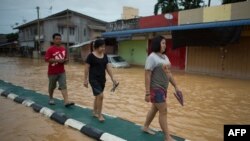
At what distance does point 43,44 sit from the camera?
1780 inches

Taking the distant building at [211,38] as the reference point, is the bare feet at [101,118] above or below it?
below

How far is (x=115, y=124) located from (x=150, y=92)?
159cm

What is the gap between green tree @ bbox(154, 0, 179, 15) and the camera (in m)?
36.4

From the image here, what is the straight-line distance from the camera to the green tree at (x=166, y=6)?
36353 millimetres

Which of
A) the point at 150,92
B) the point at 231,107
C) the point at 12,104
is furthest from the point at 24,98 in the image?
the point at 231,107

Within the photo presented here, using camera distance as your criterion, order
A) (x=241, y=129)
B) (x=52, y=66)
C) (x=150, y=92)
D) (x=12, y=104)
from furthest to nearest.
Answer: (x=12, y=104)
(x=52, y=66)
(x=150, y=92)
(x=241, y=129)

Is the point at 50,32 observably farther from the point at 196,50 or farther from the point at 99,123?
the point at 99,123

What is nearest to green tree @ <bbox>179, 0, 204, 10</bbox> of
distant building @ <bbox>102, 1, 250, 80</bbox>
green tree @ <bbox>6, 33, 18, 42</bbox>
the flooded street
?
distant building @ <bbox>102, 1, 250, 80</bbox>

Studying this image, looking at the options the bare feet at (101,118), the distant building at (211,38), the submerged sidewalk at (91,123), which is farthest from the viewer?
the distant building at (211,38)

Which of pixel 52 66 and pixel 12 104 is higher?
pixel 52 66

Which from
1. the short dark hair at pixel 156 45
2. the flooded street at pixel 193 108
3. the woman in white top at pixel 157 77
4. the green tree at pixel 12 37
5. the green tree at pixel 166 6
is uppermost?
the green tree at pixel 166 6

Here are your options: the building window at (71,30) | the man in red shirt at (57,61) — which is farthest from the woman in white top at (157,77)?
the building window at (71,30)

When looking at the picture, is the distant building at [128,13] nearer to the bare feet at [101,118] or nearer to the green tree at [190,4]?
the green tree at [190,4]

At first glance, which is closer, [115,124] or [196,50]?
[115,124]
